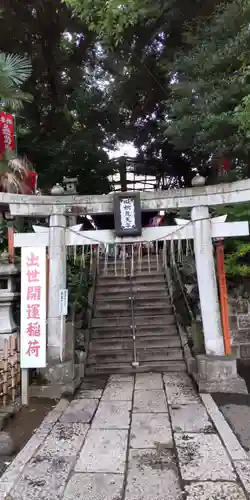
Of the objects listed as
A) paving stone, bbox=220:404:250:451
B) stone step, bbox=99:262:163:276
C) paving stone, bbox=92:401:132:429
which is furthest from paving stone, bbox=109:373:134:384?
stone step, bbox=99:262:163:276

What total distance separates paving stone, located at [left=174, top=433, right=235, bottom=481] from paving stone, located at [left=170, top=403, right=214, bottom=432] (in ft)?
0.67

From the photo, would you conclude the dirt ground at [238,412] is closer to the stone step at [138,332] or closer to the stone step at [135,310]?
the stone step at [138,332]

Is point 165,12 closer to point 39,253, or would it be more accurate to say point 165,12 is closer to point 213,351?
point 39,253

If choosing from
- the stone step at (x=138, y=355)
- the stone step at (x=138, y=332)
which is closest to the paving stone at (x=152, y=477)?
the stone step at (x=138, y=355)

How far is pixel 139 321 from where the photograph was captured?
914 centimetres

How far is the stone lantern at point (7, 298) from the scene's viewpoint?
21.2 feet

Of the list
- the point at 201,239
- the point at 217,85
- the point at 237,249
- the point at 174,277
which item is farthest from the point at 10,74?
the point at 174,277

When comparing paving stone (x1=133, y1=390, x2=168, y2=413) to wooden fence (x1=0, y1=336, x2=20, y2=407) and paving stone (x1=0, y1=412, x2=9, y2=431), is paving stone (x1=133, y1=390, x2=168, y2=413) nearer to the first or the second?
paving stone (x1=0, y1=412, x2=9, y2=431)

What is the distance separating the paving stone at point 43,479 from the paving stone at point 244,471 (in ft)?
5.66

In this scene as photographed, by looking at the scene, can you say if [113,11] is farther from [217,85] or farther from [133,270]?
[133,270]

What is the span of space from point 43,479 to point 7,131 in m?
7.14

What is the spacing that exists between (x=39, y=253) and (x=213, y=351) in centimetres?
375

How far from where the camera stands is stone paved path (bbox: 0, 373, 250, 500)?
321 centimetres

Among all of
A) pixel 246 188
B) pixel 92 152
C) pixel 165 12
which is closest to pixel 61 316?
pixel 246 188
